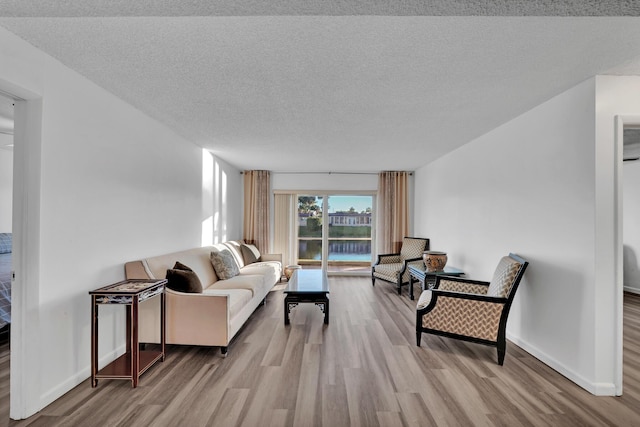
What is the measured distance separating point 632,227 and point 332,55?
644cm

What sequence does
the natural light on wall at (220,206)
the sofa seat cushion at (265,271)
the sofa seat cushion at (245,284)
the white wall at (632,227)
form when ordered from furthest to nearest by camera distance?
the natural light on wall at (220,206)
the white wall at (632,227)
the sofa seat cushion at (265,271)
the sofa seat cushion at (245,284)

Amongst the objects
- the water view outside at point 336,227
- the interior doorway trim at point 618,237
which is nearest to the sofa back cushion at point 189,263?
the water view outside at point 336,227

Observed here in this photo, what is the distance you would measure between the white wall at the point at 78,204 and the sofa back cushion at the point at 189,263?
201 millimetres

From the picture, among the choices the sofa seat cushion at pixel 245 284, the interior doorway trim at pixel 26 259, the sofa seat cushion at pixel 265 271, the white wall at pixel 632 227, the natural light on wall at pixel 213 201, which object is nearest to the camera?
the interior doorway trim at pixel 26 259

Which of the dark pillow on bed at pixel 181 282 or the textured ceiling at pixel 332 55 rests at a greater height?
the textured ceiling at pixel 332 55

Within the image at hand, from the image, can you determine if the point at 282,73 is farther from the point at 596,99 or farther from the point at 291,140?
the point at 596,99

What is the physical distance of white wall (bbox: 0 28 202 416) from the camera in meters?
2.00

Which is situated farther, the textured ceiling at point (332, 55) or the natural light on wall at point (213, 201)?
the natural light on wall at point (213, 201)

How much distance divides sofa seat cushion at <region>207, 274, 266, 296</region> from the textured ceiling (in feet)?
6.73

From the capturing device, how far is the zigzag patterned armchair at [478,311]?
2.68 metres

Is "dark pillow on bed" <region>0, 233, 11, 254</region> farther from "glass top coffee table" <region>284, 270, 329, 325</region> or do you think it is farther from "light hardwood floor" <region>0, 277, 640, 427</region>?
"glass top coffee table" <region>284, 270, 329, 325</region>

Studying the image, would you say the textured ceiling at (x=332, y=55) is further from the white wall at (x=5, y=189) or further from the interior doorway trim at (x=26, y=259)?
the white wall at (x=5, y=189)

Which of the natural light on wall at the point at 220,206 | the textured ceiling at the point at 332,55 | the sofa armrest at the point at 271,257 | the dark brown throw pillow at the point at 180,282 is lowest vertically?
the sofa armrest at the point at 271,257

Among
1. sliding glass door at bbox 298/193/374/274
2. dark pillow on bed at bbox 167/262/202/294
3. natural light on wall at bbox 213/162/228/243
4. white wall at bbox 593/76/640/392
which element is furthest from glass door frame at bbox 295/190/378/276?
white wall at bbox 593/76/640/392
